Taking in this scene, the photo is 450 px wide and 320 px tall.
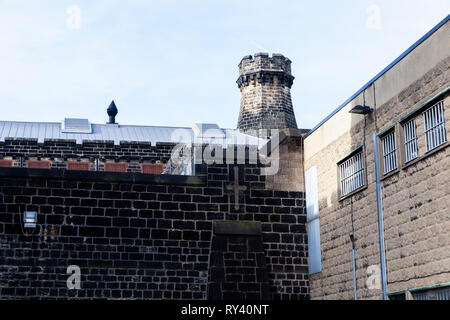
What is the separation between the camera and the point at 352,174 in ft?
51.2

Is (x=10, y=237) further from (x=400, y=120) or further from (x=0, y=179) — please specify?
(x=400, y=120)

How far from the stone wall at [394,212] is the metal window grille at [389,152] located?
0.21 m

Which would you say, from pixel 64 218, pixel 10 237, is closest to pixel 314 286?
pixel 64 218

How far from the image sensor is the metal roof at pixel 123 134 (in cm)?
3062

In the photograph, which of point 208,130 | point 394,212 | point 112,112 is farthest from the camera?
point 112,112

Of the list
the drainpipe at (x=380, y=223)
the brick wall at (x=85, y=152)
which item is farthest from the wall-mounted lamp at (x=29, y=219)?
the brick wall at (x=85, y=152)

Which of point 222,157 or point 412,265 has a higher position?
point 222,157

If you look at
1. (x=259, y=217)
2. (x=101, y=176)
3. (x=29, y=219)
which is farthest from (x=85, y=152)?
(x=259, y=217)

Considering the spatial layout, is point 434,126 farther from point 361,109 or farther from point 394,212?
point 361,109

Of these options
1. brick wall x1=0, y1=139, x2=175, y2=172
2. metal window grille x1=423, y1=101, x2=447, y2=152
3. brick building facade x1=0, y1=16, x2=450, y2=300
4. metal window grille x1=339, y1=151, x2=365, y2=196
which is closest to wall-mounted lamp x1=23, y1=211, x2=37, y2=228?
brick building facade x1=0, y1=16, x2=450, y2=300

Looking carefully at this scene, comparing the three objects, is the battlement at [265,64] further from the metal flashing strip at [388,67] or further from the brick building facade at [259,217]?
the metal flashing strip at [388,67]

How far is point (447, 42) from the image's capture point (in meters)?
11.9

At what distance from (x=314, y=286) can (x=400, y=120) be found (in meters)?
5.60

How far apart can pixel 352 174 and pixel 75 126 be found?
18939mm
